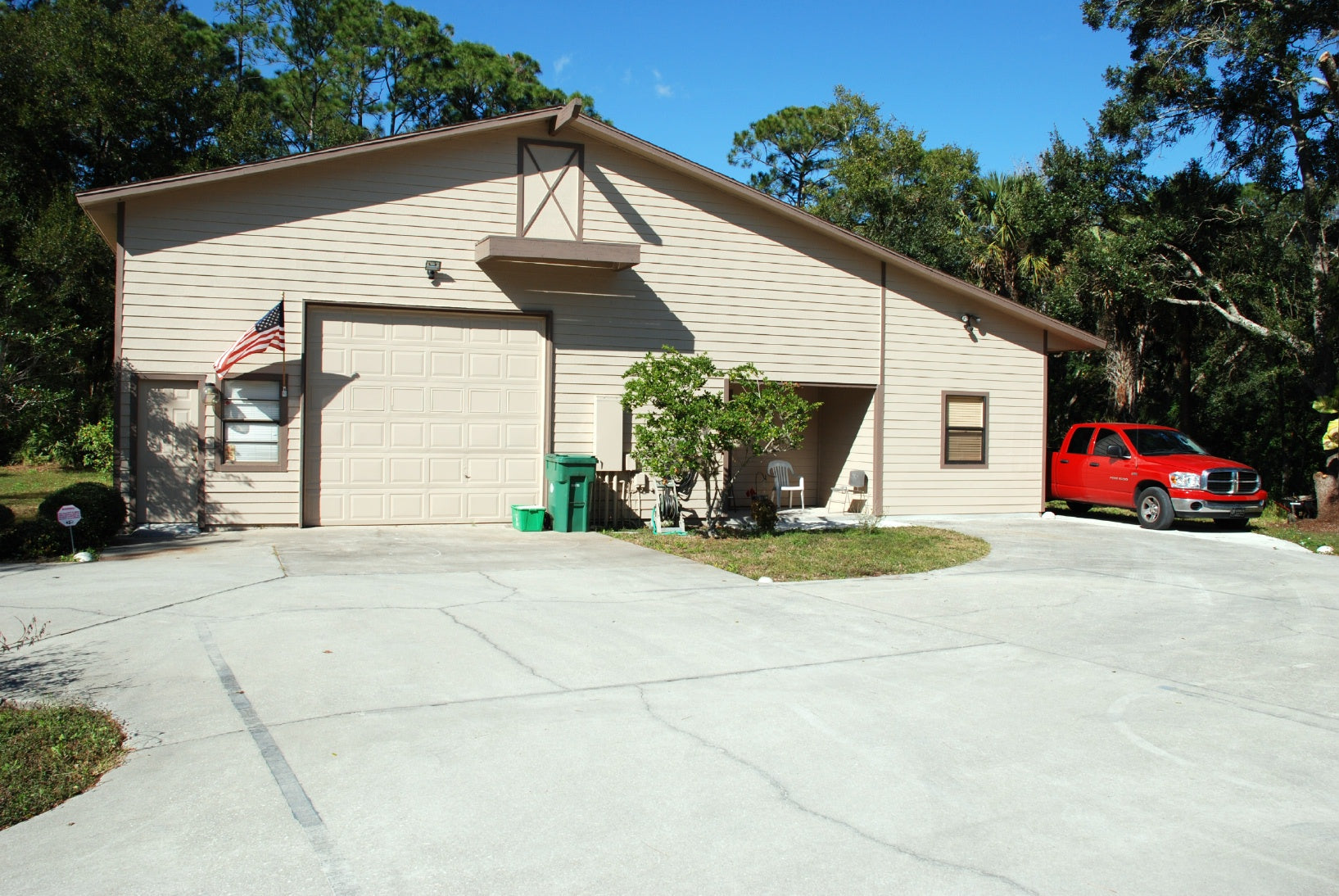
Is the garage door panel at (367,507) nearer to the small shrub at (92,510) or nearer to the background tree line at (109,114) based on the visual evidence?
the small shrub at (92,510)

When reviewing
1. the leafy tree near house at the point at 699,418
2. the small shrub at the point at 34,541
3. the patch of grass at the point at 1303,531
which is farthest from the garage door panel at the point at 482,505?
the patch of grass at the point at 1303,531

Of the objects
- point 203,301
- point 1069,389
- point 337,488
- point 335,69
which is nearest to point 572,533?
point 337,488

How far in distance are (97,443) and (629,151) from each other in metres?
14.3

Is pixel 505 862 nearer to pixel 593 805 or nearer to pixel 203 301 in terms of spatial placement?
pixel 593 805

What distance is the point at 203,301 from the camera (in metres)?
13.0

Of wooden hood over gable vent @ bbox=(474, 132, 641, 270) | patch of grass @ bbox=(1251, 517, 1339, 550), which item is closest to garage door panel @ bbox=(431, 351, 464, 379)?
wooden hood over gable vent @ bbox=(474, 132, 641, 270)

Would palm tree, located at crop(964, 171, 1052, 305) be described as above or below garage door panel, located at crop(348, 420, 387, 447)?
above

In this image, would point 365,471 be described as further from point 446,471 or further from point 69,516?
point 69,516

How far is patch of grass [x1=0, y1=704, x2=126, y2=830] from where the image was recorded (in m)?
4.29

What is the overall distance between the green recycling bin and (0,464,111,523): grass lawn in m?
7.76

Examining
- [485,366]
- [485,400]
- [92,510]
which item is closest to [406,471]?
[485,400]

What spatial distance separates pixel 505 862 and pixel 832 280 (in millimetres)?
13669

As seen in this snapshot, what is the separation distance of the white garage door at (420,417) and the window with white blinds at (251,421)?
430 mm

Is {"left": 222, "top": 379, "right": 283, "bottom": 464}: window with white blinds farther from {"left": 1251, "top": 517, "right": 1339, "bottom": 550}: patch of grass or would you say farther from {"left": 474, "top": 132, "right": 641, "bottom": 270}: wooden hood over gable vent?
{"left": 1251, "top": 517, "right": 1339, "bottom": 550}: patch of grass
